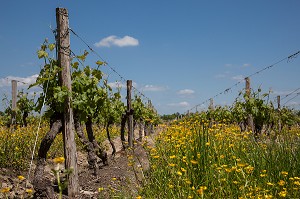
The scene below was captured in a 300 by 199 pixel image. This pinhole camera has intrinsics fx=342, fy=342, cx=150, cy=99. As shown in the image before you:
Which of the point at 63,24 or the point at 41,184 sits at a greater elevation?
the point at 63,24

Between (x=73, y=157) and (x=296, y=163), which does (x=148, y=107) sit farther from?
(x=296, y=163)

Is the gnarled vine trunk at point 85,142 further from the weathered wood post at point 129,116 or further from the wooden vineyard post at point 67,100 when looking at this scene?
the weathered wood post at point 129,116

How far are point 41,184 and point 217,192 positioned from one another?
118 inches

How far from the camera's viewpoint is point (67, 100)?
18.9ft

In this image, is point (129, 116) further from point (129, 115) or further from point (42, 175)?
point (42, 175)

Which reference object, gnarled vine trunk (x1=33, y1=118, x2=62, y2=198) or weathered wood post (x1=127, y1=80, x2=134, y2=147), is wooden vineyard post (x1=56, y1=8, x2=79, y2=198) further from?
weathered wood post (x1=127, y1=80, x2=134, y2=147)

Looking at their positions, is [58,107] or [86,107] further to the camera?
[86,107]

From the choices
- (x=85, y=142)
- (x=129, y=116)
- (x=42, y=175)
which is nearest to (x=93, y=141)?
(x=85, y=142)

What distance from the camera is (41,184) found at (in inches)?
217

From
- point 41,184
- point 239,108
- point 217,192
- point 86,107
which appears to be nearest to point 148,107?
point 239,108

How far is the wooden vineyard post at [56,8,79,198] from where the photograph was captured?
568 cm

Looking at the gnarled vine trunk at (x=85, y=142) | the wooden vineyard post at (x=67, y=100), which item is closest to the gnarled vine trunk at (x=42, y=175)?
the wooden vineyard post at (x=67, y=100)

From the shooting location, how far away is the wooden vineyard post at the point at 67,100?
568 centimetres

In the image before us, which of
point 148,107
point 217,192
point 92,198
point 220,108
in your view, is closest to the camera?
point 217,192
